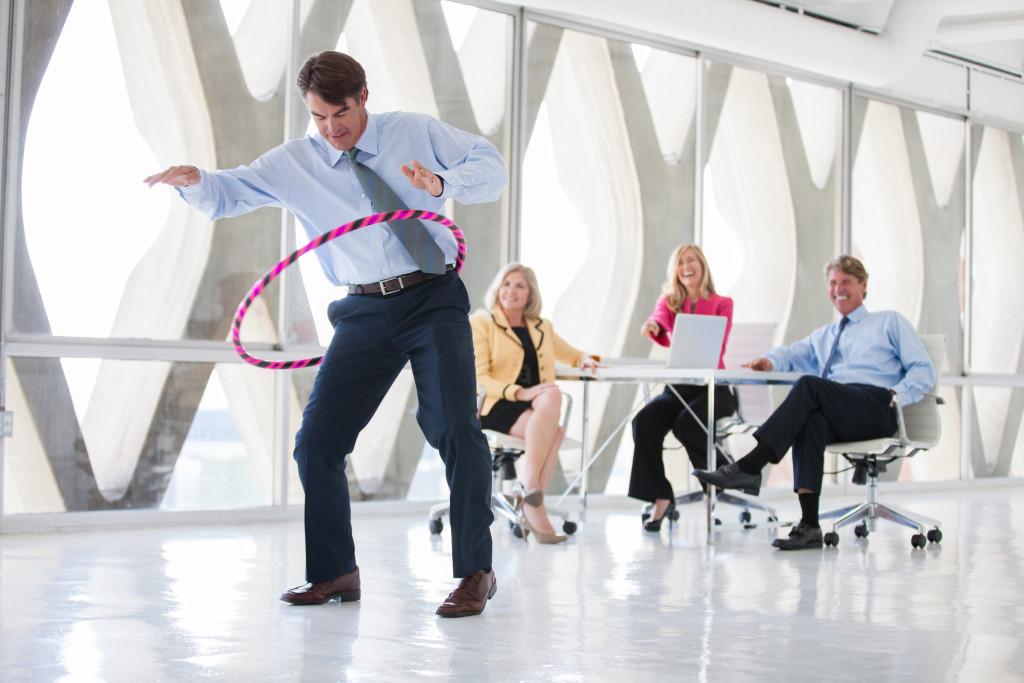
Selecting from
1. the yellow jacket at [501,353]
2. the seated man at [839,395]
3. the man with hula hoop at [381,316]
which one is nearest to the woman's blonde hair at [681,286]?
the seated man at [839,395]

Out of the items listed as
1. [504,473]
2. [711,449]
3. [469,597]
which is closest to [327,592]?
[469,597]

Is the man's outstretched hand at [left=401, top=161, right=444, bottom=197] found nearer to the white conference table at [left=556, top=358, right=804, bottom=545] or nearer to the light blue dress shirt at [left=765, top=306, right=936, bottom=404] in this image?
the white conference table at [left=556, top=358, right=804, bottom=545]

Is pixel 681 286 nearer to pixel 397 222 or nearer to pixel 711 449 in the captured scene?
pixel 711 449

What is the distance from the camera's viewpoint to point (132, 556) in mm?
3750

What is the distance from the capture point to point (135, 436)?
4.89 m

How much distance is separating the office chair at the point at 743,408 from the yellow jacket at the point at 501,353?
1016mm

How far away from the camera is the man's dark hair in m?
2.47

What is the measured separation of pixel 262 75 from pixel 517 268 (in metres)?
1.87

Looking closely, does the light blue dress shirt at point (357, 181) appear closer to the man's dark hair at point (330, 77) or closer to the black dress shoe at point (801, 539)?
the man's dark hair at point (330, 77)

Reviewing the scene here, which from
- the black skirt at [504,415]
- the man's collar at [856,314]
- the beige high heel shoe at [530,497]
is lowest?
the beige high heel shoe at [530,497]

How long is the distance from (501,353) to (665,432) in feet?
3.23

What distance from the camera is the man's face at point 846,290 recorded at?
460 centimetres

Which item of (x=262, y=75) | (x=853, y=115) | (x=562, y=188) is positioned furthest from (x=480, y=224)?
(x=853, y=115)

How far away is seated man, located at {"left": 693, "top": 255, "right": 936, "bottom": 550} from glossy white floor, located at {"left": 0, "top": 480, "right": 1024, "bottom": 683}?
1.01 feet
